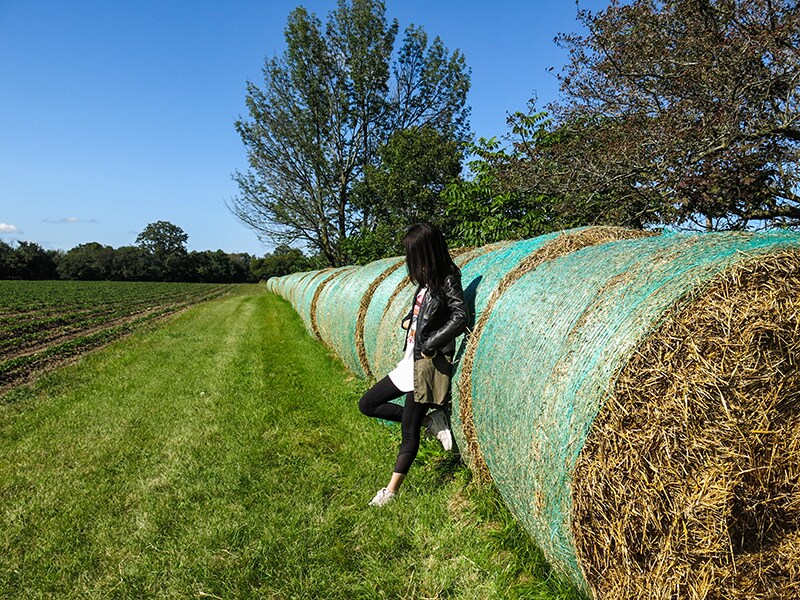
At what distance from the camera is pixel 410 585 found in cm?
287

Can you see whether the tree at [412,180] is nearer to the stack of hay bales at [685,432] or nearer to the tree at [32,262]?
the stack of hay bales at [685,432]

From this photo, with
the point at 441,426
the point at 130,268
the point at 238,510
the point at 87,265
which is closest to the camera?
the point at 238,510

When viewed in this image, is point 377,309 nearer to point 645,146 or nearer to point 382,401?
point 382,401

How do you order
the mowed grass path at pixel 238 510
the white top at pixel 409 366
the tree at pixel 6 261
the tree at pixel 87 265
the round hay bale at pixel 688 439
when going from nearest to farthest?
the round hay bale at pixel 688 439
the mowed grass path at pixel 238 510
the white top at pixel 409 366
the tree at pixel 6 261
the tree at pixel 87 265

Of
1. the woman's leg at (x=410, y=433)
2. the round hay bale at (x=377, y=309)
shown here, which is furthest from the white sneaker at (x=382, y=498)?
the round hay bale at (x=377, y=309)

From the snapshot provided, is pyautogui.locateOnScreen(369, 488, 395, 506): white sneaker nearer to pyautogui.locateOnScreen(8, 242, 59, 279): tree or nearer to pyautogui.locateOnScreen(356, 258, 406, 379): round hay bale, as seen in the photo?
pyautogui.locateOnScreen(356, 258, 406, 379): round hay bale

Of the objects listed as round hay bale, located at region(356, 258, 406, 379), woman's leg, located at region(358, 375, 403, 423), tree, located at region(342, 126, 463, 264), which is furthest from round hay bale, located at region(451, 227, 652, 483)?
tree, located at region(342, 126, 463, 264)

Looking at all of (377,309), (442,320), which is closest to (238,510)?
(442,320)

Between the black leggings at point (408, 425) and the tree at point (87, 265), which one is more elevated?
the tree at point (87, 265)

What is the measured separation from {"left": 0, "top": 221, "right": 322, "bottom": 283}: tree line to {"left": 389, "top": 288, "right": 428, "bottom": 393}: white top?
69913mm

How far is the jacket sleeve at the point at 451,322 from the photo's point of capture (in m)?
3.54

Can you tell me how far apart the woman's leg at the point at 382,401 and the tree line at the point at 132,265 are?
6970 centimetres

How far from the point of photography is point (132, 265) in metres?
92.4

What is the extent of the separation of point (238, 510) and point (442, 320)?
2162 millimetres
